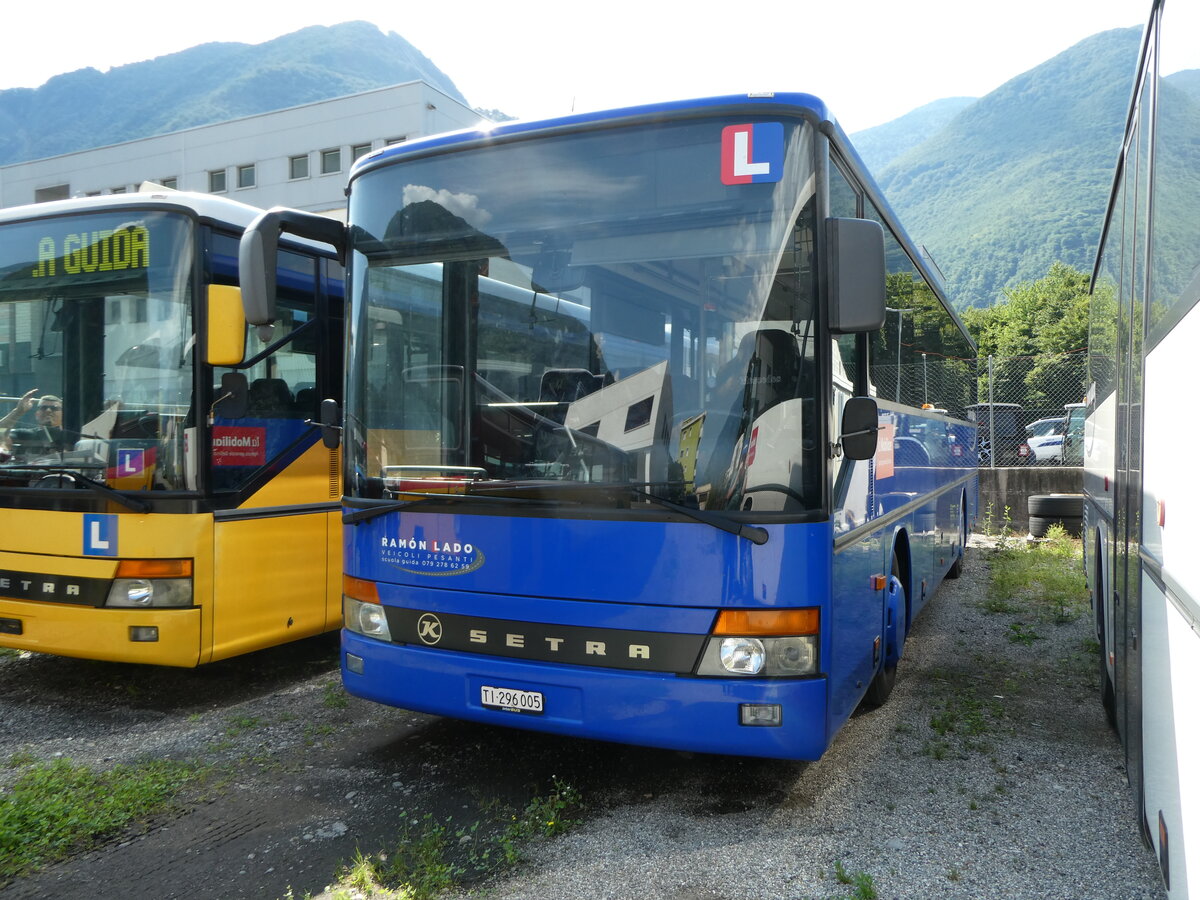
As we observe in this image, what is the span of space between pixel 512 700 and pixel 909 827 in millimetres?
1701

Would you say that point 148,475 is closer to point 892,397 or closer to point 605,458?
point 605,458

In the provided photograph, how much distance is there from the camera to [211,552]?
18.3 ft

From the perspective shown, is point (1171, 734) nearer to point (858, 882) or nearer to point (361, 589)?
point (858, 882)

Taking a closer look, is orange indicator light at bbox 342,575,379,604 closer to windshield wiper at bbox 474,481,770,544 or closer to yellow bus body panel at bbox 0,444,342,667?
windshield wiper at bbox 474,481,770,544

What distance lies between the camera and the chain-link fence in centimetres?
1555

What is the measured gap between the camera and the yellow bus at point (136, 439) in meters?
5.47

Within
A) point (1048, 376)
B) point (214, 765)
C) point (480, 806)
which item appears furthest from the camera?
point (1048, 376)

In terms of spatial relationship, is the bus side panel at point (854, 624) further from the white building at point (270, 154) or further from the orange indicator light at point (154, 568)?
the white building at point (270, 154)

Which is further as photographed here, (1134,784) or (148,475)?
(148,475)

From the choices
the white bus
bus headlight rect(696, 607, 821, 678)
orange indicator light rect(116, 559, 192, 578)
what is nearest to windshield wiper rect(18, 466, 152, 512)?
orange indicator light rect(116, 559, 192, 578)

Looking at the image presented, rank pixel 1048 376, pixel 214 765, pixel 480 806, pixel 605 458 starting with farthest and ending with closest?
pixel 1048 376, pixel 214 765, pixel 480 806, pixel 605 458

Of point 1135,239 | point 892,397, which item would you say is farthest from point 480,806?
point 1135,239

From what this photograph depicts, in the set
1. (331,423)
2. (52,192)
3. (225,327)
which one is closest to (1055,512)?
(331,423)

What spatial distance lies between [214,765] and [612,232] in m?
3.19
